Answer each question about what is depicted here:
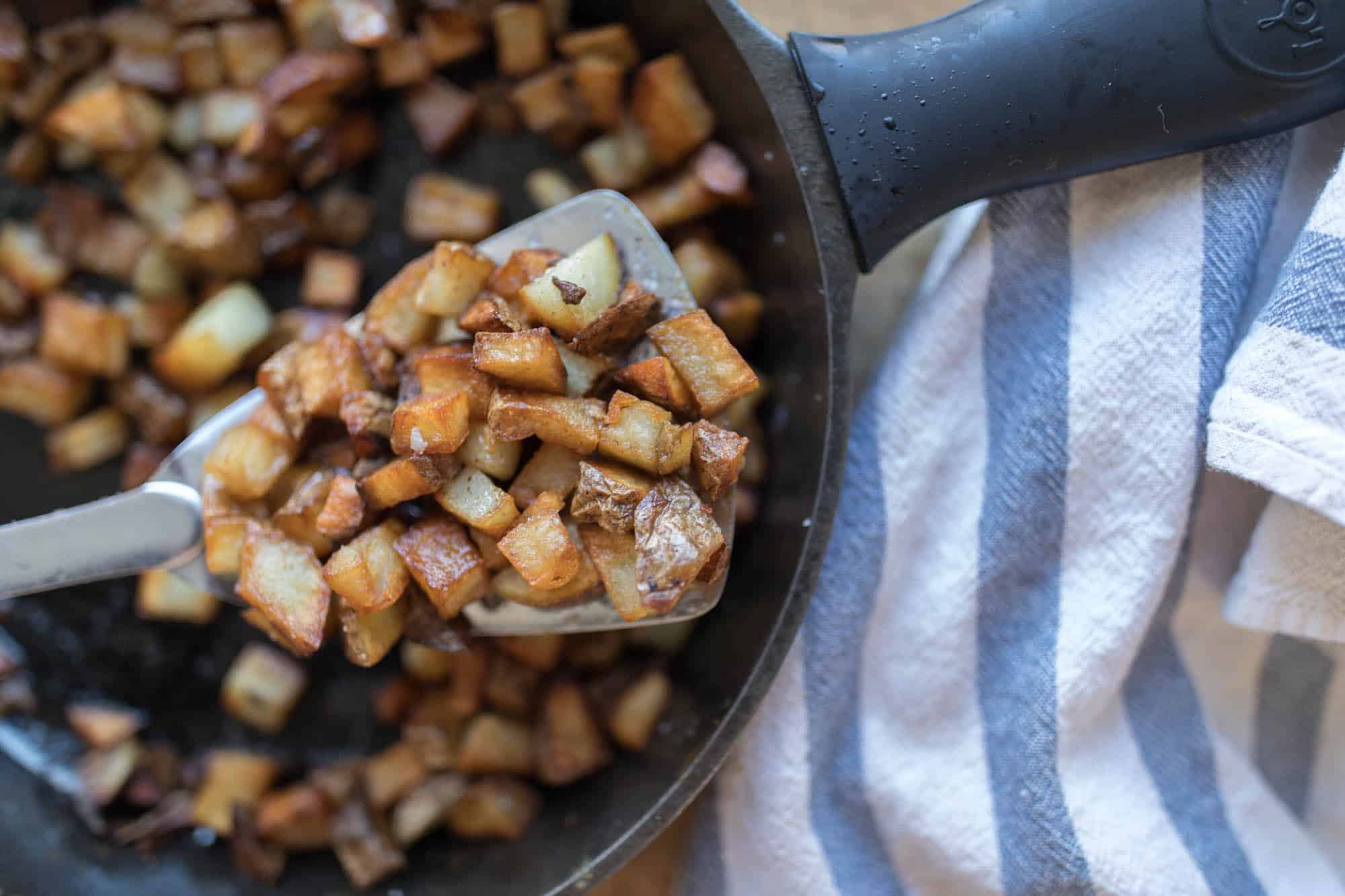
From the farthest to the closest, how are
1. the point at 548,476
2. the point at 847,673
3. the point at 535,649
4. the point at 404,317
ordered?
1. the point at 535,649
2. the point at 847,673
3. the point at 404,317
4. the point at 548,476

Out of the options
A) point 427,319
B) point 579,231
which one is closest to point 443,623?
point 427,319

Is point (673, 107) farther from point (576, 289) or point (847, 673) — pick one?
point (847, 673)

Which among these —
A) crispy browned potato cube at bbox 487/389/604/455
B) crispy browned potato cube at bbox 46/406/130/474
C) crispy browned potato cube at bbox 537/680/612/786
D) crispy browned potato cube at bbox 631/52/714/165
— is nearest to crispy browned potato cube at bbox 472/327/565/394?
crispy browned potato cube at bbox 487/389/604/455

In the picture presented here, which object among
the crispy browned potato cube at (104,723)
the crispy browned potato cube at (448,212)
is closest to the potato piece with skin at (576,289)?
the crispy browned potato cube at (448,212)

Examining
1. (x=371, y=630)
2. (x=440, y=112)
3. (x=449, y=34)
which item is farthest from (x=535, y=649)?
(x=449, y=34)

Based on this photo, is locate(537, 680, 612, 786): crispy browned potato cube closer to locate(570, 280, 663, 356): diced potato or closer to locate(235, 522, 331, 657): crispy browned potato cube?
locate(235, 522, 331, 657): crispy browned potato cube

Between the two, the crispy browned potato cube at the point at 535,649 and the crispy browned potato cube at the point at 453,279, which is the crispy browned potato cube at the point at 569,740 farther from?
the crispy browned potato cube at the point at 453,279
